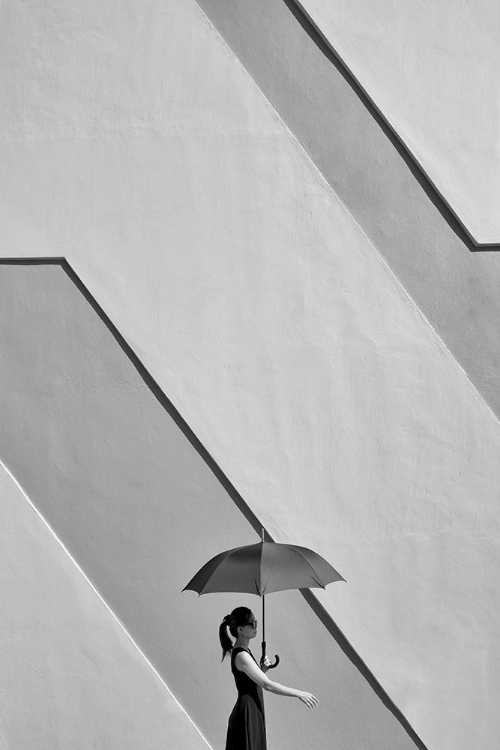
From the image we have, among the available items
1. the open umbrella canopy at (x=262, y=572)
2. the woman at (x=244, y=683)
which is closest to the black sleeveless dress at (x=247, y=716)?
the woman at (x=244, y=683)

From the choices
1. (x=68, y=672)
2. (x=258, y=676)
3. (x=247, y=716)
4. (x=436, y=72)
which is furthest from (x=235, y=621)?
(x=436, y=72)

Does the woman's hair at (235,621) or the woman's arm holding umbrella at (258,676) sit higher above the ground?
the woman's hair at (235,621)

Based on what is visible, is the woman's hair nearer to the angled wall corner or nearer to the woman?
the woman

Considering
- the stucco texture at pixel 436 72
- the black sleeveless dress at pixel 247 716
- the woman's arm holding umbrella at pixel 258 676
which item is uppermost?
the stucco texture at pixel 436 72

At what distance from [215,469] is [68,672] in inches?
64.1

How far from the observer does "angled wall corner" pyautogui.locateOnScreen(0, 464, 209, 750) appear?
19.5 feet

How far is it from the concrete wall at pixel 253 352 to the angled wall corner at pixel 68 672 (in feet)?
0.47

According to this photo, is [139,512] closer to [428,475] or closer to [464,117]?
[428,475]

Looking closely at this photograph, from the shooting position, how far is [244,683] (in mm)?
5051

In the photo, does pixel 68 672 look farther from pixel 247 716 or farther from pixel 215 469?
pixel 215 469

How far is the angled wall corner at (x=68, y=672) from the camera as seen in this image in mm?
5957

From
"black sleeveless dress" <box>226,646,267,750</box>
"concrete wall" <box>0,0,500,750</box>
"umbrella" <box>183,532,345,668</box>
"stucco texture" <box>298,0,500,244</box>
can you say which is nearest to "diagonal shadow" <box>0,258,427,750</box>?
"concrete wall" <box>0,0,500,750</box>

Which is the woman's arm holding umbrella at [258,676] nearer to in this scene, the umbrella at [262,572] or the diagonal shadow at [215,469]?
the umbrella at [262,572]

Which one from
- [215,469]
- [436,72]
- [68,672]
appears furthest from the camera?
[436,72]
